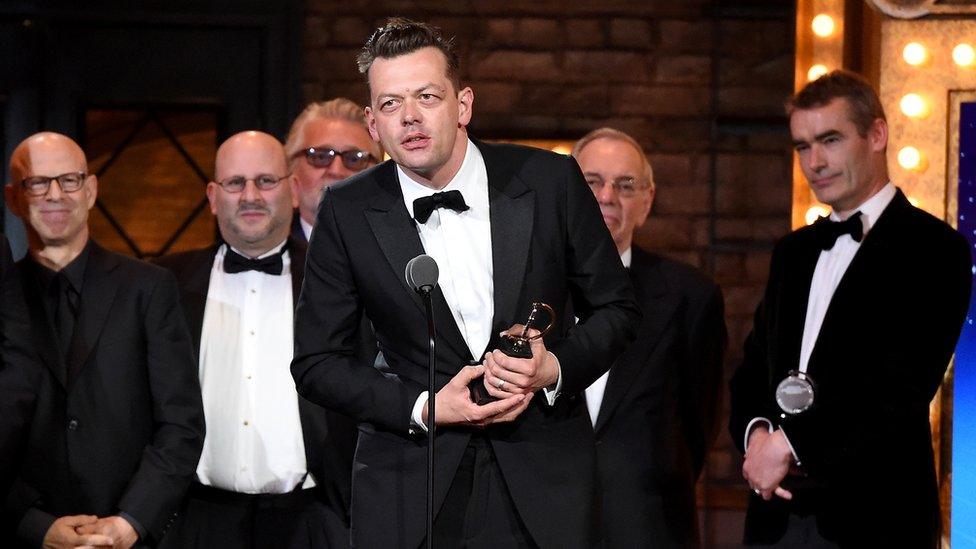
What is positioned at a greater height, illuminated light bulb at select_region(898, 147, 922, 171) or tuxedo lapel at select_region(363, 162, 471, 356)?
illuminated light bulb at select_region(898, 147, 922, 171)

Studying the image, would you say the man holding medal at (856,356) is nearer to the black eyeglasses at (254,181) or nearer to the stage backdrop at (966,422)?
the stage backdrop at (966,422)

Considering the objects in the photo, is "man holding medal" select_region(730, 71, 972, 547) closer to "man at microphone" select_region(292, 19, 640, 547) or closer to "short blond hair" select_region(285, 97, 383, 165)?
"man at microphone" select_region(292, 19, 640, 547)

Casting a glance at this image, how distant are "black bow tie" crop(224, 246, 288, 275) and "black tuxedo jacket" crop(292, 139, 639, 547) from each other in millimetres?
1235

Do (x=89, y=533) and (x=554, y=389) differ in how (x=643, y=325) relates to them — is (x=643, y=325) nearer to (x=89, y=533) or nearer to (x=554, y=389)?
(x=554, y=389)

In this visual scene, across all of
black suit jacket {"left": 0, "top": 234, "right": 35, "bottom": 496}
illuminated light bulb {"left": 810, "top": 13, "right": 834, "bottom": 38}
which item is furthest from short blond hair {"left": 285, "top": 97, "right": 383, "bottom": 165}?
illuminated light bulb {"left": 810, "top": 13, "right": 834, "bottom": 38}

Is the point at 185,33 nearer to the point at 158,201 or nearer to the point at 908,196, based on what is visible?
the point at 158,201

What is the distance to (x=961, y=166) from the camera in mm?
3973

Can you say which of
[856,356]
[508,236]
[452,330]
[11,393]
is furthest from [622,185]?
[11,393]

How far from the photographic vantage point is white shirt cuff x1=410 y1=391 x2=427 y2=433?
2.62m

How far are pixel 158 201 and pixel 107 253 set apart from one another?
2226 mm

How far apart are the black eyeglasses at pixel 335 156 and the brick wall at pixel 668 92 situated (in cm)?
151

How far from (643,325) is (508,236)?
1412 millimetres

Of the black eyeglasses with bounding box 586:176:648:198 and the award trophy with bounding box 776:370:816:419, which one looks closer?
the award trophy with bounding box 776:370:816:419

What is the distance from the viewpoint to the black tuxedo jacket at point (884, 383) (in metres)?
3.40
